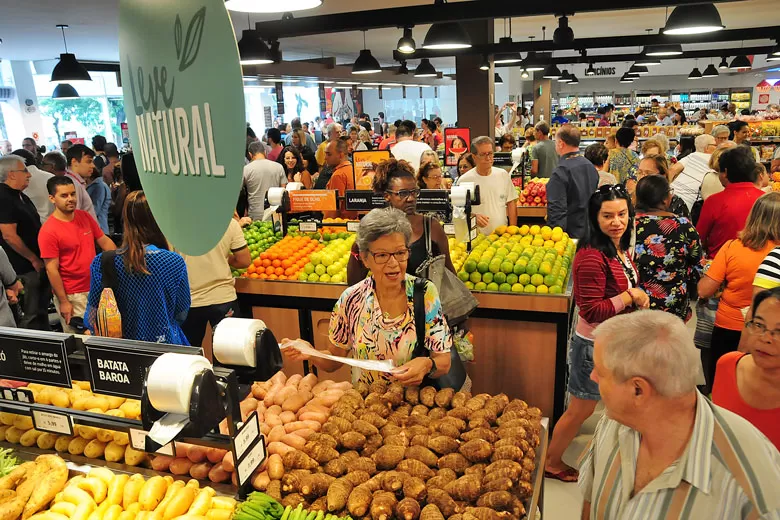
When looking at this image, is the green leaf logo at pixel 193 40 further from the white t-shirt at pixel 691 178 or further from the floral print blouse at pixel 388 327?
the white t-shirt at pixel 691 178

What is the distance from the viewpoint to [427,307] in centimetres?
271

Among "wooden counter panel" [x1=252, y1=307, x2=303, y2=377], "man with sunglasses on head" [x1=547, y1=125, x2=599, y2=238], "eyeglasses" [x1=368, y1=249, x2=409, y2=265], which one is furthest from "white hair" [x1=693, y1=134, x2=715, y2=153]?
"eyeglasses" [x1=368, y1=249, x2=409, y2=265]

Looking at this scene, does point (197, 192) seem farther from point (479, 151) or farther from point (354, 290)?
point (479, 151)

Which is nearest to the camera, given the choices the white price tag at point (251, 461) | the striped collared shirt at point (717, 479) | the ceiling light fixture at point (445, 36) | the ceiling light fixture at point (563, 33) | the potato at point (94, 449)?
the striped collared shirt at point (717, 479)

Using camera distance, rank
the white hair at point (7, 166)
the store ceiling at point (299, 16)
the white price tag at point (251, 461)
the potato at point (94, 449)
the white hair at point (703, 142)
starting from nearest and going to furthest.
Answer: the white price tag at point (251, 461) < the potato at point (94, 449) < the white hair at point (7, 166) < the white hair at point (703, 142) < the store ceiling at point (299, 16)

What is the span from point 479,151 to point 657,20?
32.4 feet

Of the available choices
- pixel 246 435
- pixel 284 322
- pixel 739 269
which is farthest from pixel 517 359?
pixel 246 435

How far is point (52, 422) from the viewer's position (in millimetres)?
2184

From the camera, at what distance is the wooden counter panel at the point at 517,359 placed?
4234mm

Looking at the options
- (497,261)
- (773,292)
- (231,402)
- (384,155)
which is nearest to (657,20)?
(384,155)

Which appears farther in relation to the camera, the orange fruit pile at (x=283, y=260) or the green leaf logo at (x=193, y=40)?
the orange fruit pile at (x=283, y=260)

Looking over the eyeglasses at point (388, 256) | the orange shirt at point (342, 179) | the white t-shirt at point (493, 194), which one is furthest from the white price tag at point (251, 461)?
the orange shirt at point (342, 179)

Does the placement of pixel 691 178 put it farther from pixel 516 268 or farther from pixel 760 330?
pixel 760 330

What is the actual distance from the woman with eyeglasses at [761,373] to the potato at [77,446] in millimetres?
Answer: 2507
